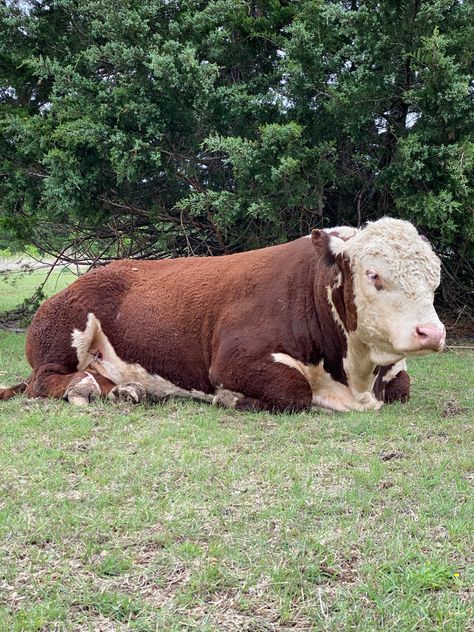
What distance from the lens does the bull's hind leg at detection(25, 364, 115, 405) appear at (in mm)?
5613

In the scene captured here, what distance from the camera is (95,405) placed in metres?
5.43

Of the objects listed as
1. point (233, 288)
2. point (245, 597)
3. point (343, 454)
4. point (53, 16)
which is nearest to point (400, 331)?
point (343, 454)

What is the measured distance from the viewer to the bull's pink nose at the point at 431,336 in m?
4.55

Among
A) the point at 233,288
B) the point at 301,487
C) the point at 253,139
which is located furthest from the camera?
the point at 253,139

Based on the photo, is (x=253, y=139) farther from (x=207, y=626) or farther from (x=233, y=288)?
(x=207, y=626)

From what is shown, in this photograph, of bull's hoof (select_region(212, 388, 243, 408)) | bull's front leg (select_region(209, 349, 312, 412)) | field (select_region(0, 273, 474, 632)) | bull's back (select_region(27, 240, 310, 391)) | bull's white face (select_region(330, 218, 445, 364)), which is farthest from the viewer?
bull's back (select_region(27, 240, 310, 391))

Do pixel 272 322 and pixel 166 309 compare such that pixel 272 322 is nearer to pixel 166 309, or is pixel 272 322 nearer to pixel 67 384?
pixel 166 309

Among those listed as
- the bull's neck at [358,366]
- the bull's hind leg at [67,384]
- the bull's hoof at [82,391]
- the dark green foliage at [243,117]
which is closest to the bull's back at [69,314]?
the bull's hind leg at [67,384]

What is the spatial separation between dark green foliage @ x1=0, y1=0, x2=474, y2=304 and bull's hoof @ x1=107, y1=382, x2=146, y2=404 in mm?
3730

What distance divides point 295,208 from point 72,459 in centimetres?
652

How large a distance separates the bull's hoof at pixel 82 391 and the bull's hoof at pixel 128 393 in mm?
140

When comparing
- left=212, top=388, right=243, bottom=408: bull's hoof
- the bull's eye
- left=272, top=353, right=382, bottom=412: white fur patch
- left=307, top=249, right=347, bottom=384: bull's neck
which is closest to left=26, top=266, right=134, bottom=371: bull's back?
left=212, top=388, right=243, bottom=408: bull's hoof

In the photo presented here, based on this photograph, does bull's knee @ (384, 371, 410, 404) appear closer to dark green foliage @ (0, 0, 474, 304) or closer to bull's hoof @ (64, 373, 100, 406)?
bull's hoof @ (64, 373, 100, 406)

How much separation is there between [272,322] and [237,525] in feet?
9.20
